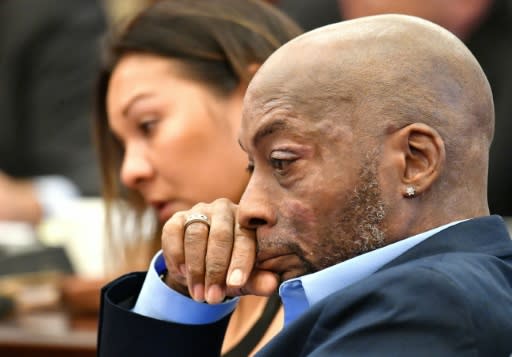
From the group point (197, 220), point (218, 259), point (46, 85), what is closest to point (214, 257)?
point (218, 259)

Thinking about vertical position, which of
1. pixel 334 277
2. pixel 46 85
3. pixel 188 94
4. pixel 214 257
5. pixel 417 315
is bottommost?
pixel 46 85

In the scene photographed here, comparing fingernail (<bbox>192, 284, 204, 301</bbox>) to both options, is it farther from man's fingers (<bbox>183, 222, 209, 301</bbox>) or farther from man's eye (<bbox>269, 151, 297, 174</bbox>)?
man's eye (<bbox>269, 151, 297, 174</bbox>)

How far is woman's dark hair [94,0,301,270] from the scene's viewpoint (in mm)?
2477

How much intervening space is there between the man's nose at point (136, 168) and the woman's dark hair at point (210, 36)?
0.69 feet

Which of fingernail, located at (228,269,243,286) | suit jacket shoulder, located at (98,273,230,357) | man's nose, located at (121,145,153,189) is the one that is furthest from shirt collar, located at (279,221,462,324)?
man's nose, located at (121,145,153,189)

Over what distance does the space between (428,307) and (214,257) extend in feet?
1.70

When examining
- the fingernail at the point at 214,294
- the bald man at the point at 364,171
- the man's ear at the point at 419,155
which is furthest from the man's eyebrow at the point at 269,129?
the fingernail at the point at 214,294

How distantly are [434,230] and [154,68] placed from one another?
1.24 meters

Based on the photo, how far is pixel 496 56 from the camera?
3.84m

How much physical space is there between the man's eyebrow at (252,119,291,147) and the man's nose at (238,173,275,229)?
55mm

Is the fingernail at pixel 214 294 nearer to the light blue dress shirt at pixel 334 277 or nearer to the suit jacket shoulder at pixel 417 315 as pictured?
the light blue dress shirt at pixel 334 277

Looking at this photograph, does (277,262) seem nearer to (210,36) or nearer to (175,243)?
(175,243)

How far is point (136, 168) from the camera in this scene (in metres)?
2.50

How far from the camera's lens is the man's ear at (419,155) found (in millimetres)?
1438
